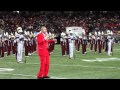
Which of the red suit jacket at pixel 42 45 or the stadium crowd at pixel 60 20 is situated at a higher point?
the stadium crowd at pixel 60 20

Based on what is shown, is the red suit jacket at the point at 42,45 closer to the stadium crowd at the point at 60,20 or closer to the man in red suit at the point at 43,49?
the man in red suit at the point at 43,49

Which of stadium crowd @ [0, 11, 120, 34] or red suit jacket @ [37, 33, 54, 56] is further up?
stadium crowd @ [0, 11, 120, 34]

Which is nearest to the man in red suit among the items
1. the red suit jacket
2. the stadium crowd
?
the red suit jacket

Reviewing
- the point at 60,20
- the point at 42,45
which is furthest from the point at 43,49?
the point at 60,20

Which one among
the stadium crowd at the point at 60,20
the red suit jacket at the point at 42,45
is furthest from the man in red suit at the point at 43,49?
the stadium crowd at the point at 60,20

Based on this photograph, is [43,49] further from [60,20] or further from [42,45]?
[60,20]

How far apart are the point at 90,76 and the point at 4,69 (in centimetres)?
Result: 468

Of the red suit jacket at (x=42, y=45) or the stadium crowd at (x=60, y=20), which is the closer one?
the red suit jacket at (x=42, y=45)

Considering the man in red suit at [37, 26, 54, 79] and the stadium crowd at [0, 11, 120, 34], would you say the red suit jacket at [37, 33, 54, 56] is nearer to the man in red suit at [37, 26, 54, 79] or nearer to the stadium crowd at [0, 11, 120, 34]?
the man in red suit at [37, 26, 54, 79]

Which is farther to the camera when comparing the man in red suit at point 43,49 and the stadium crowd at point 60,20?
the stadium crowd at point 60,20

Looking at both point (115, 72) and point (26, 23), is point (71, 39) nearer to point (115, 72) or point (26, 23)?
point (115, 72)

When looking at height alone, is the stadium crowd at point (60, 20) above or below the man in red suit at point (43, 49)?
above

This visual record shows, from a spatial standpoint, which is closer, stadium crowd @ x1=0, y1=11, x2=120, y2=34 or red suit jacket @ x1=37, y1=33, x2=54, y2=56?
red suit jacket @ x1=37, y1=33, x2=54, y2=56

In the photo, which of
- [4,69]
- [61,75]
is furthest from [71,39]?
[61,75]
